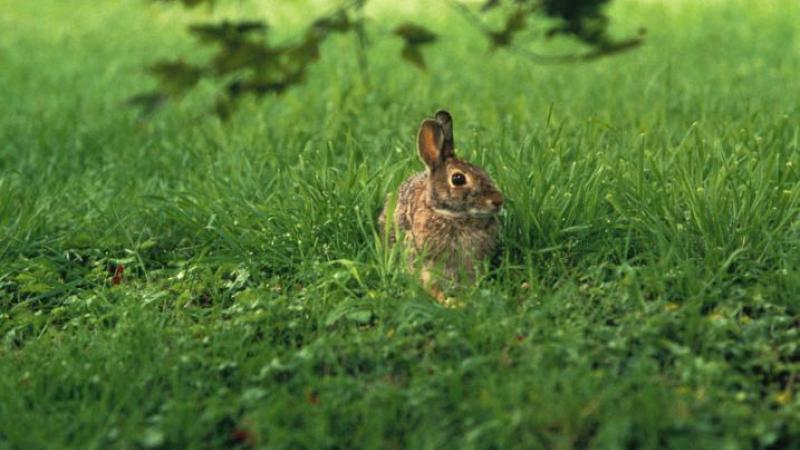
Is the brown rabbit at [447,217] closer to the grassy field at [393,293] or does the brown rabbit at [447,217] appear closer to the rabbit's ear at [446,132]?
the rabbit's ear at [446,132]

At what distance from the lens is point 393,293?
4715mm

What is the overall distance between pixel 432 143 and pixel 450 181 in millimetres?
194

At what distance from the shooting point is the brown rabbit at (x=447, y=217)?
15.5 ft

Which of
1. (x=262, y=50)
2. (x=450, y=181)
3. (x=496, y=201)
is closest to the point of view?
(x=496, y=201)

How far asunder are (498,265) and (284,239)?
91 centimetres

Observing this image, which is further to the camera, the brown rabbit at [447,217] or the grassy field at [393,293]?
the brown rabbit at [447,217]

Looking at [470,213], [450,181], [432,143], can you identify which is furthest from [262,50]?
[470,213]

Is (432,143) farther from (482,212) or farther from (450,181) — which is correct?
(482,212)

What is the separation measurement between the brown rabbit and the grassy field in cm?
13

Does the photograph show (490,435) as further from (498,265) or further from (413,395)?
(498,265)

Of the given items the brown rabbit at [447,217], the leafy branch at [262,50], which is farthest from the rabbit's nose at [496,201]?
the leafy branch at [262,50]

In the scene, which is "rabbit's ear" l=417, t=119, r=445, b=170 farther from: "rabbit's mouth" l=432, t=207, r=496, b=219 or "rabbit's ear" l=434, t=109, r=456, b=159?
"rabbit's mouth" l=432, t=207, r=496, b=219

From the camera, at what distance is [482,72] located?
9.82 metres

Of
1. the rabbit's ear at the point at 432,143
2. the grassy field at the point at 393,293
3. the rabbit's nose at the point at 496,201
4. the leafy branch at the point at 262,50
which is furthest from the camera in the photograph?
the leafy branch at the point at 262,50
